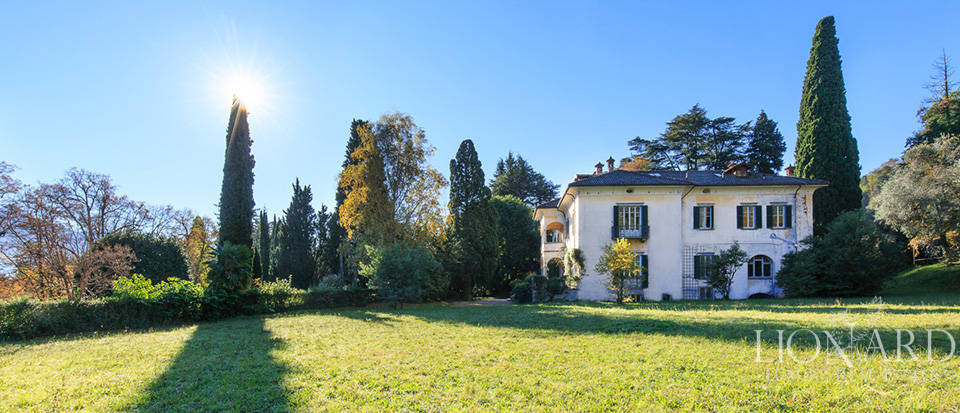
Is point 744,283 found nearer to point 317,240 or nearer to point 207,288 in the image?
point 207,288

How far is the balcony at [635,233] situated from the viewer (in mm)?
23969

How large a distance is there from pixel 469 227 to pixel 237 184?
1361cm

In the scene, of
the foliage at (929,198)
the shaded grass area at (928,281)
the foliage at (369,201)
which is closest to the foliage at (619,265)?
the foliage at (369,201)

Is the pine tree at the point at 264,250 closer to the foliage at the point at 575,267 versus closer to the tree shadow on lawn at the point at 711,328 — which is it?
the foliage at the point at 575,267

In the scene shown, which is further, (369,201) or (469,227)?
(469,227)

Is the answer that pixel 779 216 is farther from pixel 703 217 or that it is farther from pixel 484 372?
pixel 484 372

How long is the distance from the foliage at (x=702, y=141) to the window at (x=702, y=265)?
18325mm

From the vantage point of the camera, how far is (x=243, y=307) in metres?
17.9

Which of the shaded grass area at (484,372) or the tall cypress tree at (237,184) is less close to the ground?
the tall cypress tree at (237,184)

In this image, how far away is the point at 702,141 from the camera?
40.2 meters

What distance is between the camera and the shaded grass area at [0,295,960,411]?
5.38m

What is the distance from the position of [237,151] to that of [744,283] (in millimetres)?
28477

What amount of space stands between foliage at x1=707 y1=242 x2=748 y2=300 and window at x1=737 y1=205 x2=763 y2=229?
192 centimetres

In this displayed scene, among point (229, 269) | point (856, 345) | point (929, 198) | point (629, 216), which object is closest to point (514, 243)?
point (629, 216)
